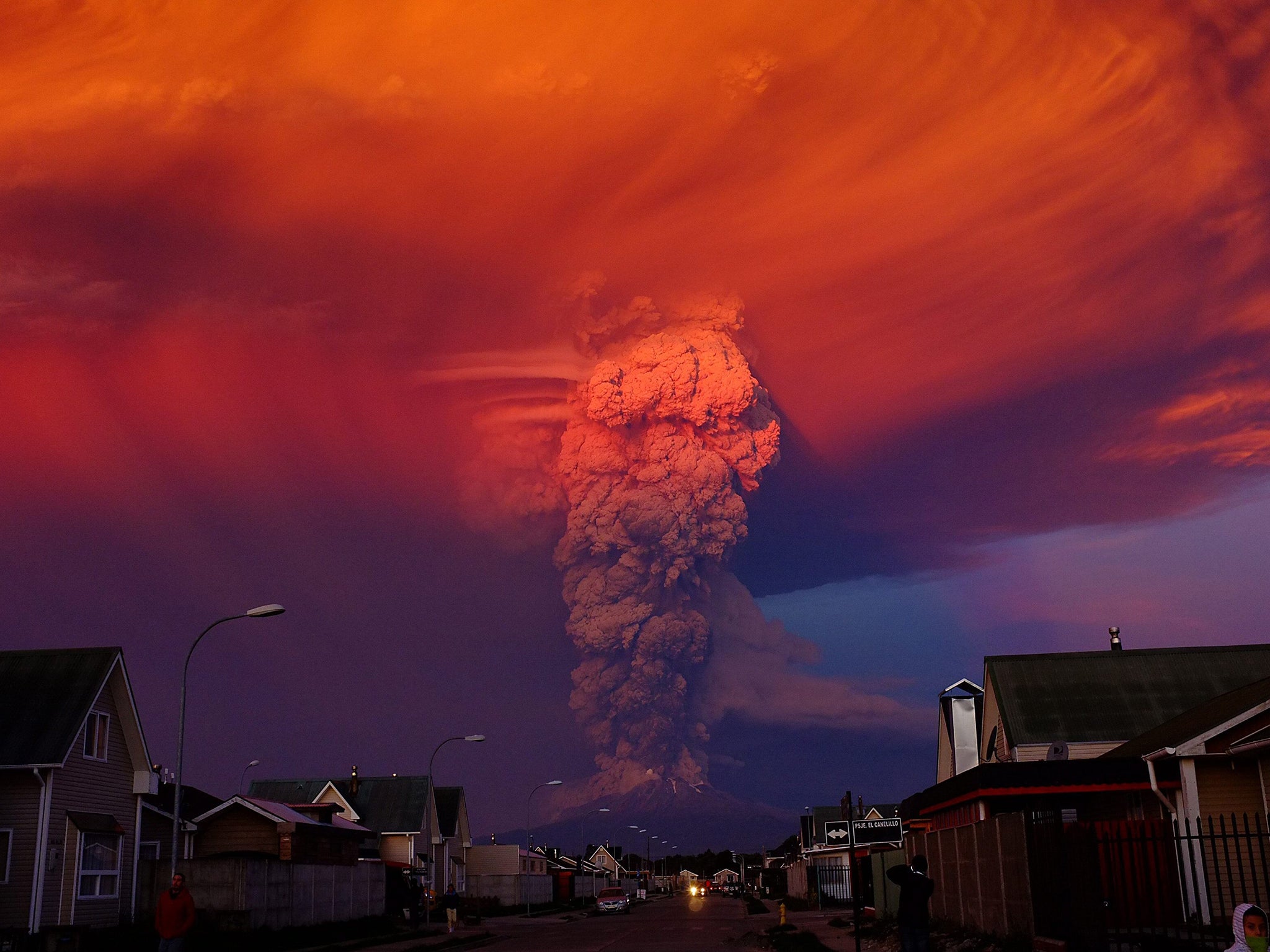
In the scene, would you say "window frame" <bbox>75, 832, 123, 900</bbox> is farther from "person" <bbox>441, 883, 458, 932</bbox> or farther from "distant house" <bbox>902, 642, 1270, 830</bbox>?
"distant house" <bbox>902, 642, 1270, 830</bbox>

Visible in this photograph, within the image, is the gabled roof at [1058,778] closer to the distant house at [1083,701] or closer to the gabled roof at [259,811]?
the distant house at [1083,701]

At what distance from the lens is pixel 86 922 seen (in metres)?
33.7

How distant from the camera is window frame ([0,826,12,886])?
3206 cm

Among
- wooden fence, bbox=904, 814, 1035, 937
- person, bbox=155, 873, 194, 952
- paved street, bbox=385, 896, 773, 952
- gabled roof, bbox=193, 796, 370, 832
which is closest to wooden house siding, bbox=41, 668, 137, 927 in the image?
paved street, bbox=385, 896, 773, 952

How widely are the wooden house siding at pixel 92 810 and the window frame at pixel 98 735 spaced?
10 cm

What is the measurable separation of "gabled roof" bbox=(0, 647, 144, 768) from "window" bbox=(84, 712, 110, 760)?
843mm

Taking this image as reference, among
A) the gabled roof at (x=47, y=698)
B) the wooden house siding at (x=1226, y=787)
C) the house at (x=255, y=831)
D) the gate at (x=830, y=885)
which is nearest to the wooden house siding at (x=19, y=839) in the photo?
the gabled roof at (x=47, y=698)

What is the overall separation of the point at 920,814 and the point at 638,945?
1141cm

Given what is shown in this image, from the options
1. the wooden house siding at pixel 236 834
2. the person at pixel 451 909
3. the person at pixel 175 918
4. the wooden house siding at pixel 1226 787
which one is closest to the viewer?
the person at pixel 175 918

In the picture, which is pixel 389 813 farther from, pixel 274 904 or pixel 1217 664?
pixel 1217 664

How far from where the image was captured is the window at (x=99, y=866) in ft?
112

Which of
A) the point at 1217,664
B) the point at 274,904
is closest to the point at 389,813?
the point at 274,904

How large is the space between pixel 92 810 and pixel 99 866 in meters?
1.57

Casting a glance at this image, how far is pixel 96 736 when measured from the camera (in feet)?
117
